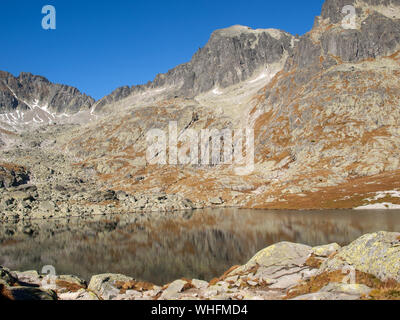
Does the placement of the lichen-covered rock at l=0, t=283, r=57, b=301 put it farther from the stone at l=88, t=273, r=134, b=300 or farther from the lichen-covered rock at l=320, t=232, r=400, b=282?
the lichen-covered rock at l=320, t=232, r=400, b=282

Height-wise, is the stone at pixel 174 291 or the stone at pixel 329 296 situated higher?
the stone at pixel 329 296

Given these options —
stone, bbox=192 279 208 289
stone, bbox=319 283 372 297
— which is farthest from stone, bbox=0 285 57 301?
stone, bbox=319 283 372 297

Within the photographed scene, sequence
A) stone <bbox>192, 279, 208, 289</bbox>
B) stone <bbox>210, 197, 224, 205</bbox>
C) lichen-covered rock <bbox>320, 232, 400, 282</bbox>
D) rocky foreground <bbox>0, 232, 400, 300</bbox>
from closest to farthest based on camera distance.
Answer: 1. rocky foreground <bbox>0, 232, 400, 300</bbox>
2. lichen-covered rock <bbox>320, 232, 400, 282</bbox>
3. stone <bbox>192, 279, 208, 289</bbox>
4. stone <bbox>210, 197, 224, 205</bbox>

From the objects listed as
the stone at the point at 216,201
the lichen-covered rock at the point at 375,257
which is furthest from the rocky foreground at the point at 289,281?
the stone at the point at 216,201

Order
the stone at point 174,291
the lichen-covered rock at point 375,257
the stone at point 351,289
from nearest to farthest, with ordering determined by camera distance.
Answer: the stone at point 351,289
the lichen-covered rock at point 375,257
the stone at point 174,291

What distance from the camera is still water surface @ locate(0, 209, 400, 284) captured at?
4103cm

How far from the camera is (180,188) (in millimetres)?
157750

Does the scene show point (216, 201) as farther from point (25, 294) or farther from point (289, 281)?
point (25, 294)

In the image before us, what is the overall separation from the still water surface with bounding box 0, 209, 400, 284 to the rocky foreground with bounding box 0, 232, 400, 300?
8.19 meters

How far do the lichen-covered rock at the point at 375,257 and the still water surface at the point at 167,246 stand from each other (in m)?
18.5

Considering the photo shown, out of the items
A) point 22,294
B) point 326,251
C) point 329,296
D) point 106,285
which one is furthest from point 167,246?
point 329,296

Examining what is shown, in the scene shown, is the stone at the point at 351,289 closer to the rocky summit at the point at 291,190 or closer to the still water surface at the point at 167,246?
the rocky summit at the point at 291,190

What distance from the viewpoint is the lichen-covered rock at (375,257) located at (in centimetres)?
1634
